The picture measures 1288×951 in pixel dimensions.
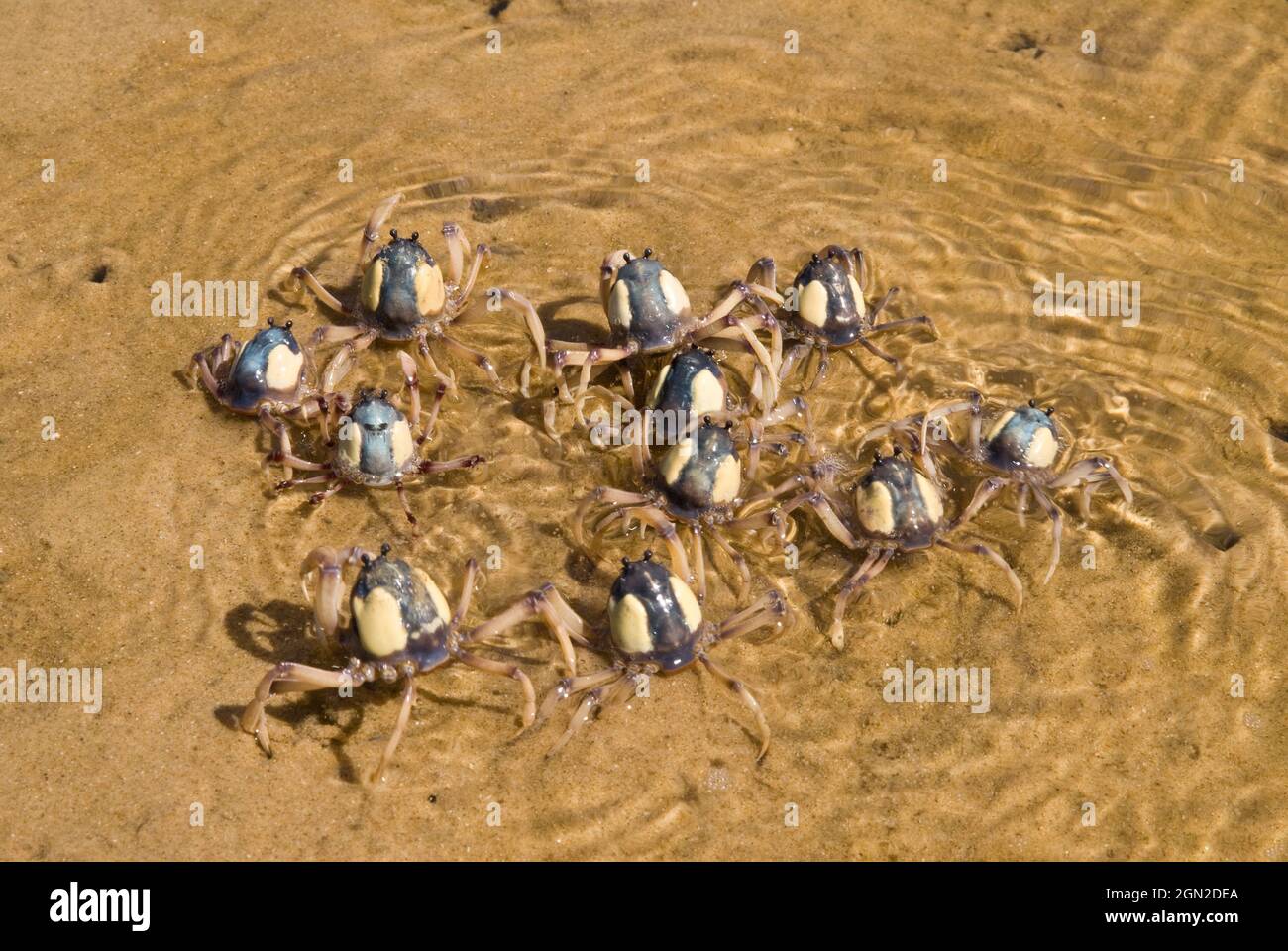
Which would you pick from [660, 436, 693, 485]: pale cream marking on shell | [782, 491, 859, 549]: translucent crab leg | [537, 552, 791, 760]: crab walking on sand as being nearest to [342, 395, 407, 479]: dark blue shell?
[660, 436, 693, 485]: pale cream marking on shell

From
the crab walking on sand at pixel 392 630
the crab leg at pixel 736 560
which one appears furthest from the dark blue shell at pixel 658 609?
the crab leg at pixel 736 560

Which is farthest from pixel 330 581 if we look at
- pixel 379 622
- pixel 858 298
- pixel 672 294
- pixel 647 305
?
pixel 858 298

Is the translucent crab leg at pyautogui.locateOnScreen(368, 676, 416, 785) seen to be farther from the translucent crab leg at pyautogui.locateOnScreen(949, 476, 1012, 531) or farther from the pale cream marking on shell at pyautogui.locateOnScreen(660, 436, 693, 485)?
the translucent crab leg at pyautogui.locateOnScreen(949, 476, 1012, 531)

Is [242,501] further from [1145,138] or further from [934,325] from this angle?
[1145,138]

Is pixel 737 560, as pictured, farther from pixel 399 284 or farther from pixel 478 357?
pixel 399 284

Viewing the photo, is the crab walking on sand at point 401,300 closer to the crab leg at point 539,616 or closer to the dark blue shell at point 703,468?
the dark blue shell at point 703,468
